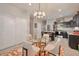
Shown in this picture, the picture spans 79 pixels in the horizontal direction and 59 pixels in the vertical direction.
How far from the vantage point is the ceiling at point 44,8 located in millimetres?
1424

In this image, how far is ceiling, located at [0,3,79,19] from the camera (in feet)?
4.67

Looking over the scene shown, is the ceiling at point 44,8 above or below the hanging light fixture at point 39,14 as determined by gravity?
above

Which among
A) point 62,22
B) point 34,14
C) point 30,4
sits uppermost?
point 30,4

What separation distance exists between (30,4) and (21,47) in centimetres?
57

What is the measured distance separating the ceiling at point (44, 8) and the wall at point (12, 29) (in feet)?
0.21

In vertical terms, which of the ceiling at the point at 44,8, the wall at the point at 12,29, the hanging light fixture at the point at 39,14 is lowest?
the wall at the point at 12,29

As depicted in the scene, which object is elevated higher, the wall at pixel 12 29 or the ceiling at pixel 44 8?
the ceiling at pixel 44 8

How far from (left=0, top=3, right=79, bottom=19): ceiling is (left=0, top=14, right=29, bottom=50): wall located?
65mm

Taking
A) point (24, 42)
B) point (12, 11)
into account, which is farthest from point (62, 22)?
point (12, 11)

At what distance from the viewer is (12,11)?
1.43 m

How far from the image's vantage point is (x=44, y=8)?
1.45 metres

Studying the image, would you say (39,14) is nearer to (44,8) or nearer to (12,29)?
(44,8)

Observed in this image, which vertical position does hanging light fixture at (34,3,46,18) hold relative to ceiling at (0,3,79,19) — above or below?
below

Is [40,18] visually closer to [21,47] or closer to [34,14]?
[34,14]
